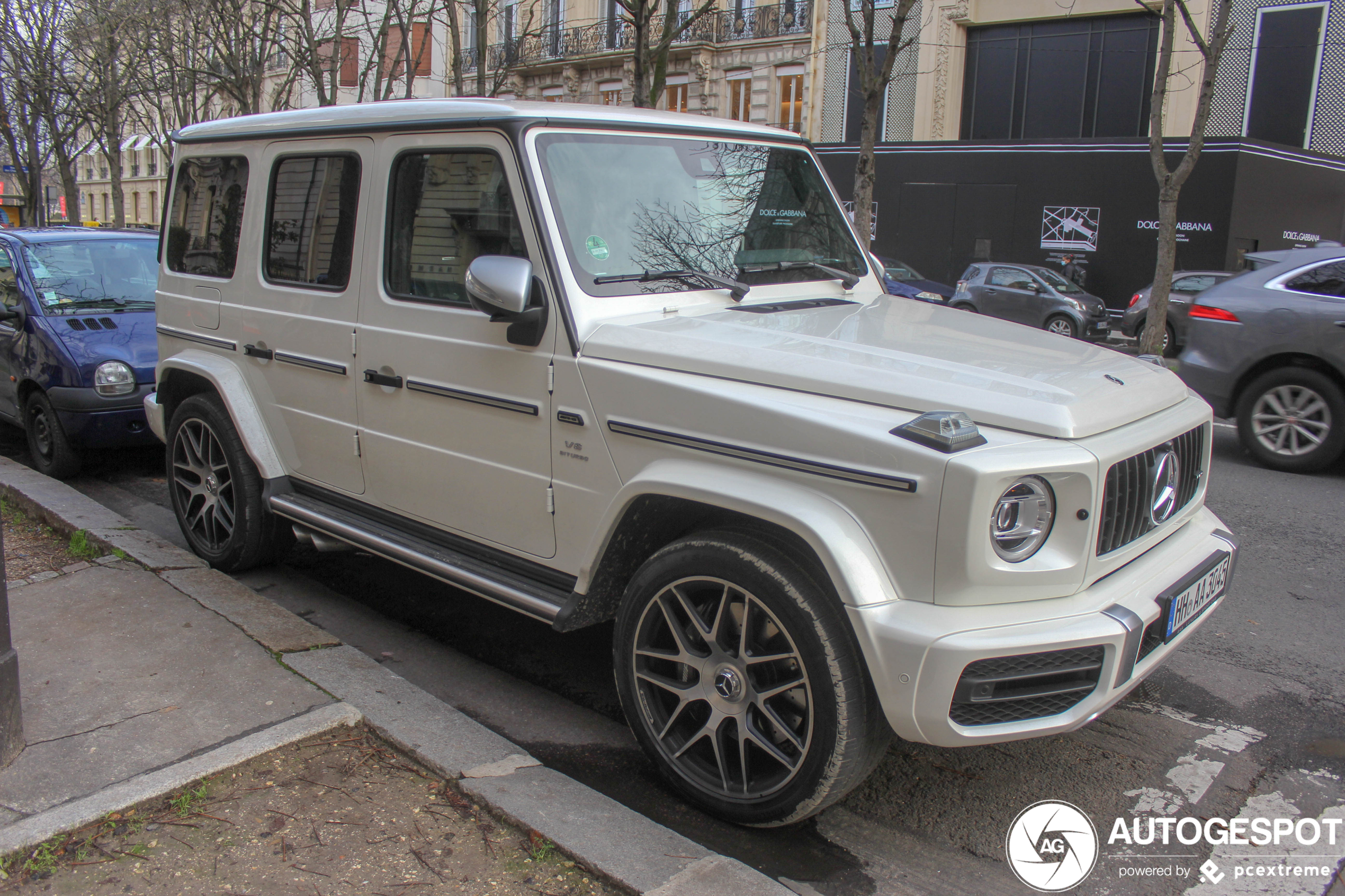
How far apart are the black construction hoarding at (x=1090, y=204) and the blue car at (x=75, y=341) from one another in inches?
827

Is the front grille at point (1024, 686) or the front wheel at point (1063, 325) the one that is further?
the front wheel at point (1063, 325)

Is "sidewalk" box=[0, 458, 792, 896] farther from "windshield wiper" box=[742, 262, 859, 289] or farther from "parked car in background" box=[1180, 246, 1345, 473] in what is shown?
"parked car in background" box=[1180, 246, 1345, 473]

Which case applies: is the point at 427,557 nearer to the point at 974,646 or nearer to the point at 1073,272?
the point at 974,646

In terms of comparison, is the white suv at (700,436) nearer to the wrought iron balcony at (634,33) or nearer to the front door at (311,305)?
the front door at (311,305)

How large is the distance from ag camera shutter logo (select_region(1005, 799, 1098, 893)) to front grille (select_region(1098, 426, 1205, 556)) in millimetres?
871

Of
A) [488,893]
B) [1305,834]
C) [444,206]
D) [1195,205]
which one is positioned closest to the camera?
[488,893]

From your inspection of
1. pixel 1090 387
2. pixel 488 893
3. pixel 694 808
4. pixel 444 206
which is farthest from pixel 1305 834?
pixel 444 206

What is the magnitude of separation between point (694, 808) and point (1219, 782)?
1658 mm

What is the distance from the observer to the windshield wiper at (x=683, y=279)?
3.32 meters

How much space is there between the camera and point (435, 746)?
3.09 metres

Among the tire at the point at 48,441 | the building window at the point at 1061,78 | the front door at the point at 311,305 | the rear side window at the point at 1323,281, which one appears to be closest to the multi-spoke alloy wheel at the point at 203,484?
the front door at the point at 311,305

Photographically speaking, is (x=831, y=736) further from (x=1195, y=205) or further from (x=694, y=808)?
(x=1195, y=205)

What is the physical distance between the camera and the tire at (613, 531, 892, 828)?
8.43ft

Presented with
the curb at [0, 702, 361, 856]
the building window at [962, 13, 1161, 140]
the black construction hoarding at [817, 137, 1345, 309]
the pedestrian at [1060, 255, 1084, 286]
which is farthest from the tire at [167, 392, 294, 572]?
the building window at [962, 13, 1161, 140]
